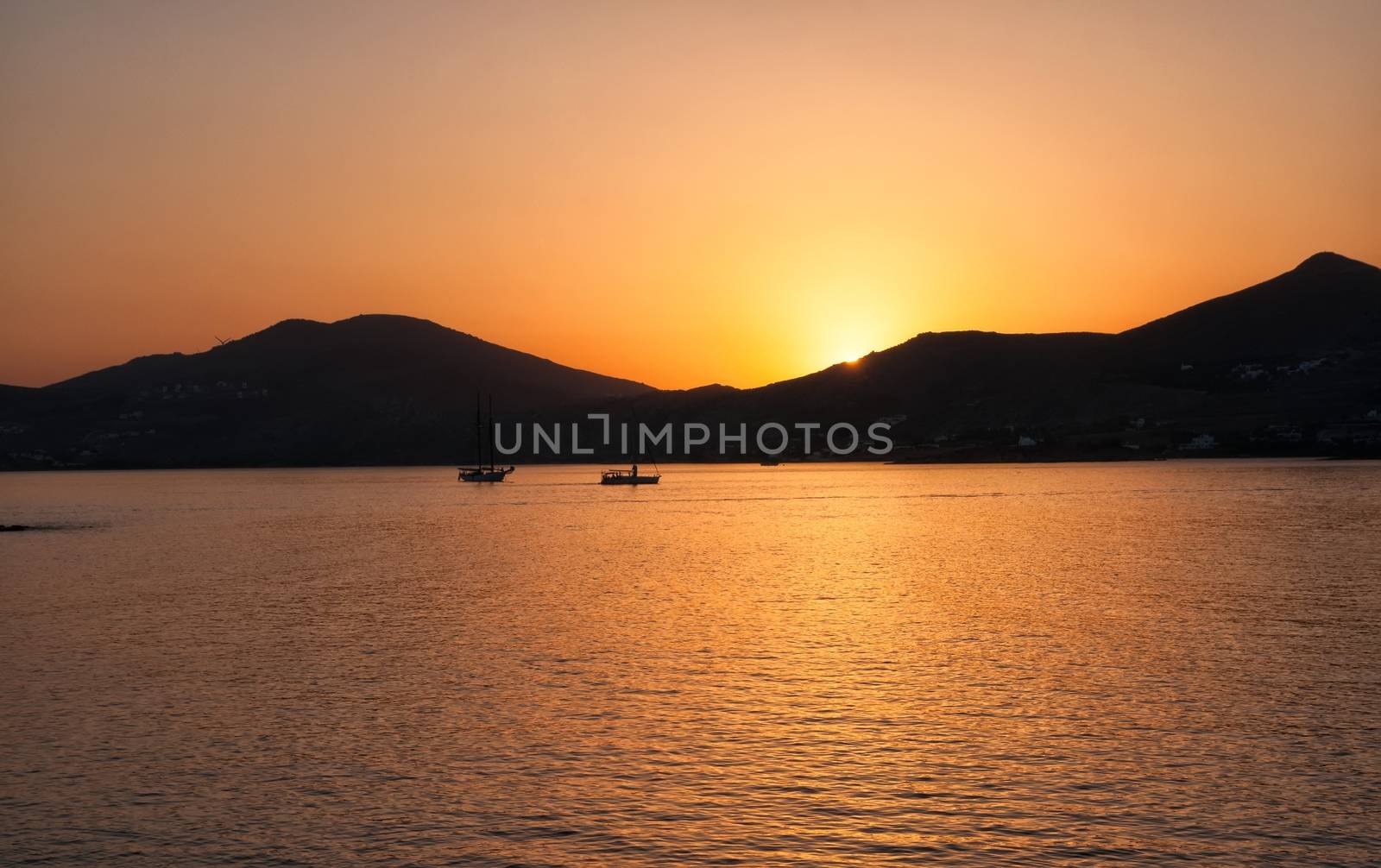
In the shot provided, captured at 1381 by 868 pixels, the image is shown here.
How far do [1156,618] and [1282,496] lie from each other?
124389 mm

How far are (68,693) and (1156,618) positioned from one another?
4155cm

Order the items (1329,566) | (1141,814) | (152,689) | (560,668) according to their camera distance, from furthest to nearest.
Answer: (1329,566)
(560,668)
(152,689)
(1141,814)

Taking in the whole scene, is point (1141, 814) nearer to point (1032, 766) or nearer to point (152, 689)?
point (1032, 766)

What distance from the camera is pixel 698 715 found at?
32094mm

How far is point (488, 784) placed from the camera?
2567 centimetres

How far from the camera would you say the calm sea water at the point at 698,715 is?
2203 centimetres

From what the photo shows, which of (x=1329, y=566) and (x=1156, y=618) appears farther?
(x=1329, y=566)

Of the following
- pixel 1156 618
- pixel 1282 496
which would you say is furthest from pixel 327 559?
pixel 1282 496

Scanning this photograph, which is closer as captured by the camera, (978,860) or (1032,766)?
(978,860)

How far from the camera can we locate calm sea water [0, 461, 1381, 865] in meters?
22.0

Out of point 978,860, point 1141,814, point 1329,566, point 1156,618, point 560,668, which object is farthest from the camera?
point 1329,566

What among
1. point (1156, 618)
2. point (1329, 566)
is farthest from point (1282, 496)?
point (1156, 618)

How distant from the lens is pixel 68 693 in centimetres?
3594

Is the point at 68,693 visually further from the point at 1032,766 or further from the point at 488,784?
the point at 1032,766
